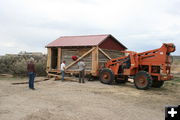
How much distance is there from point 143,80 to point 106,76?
287cm

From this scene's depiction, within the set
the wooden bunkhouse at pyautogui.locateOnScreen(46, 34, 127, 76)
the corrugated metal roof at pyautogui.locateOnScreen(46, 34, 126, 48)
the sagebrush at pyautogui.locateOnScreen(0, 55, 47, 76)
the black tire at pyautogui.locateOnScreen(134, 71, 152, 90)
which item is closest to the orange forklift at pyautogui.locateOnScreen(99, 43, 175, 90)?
the black tire at pyautogui.locateOnScreen(134, 71, 152, 90)

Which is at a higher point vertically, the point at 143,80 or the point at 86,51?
the point at 86,51

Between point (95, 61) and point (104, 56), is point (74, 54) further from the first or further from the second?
point (104, 56)

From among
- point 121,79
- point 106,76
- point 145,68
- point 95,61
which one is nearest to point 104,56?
point 95,61

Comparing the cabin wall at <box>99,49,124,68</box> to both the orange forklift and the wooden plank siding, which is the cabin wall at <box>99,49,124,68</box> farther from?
the orange forklift

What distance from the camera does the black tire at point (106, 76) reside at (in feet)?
42.4

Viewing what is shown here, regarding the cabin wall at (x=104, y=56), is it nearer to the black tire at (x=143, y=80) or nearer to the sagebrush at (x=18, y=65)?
the black tire at (x=143, y=80)

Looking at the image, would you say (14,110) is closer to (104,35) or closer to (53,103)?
(53,103)

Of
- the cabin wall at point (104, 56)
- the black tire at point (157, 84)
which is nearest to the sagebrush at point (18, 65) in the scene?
the cabin wall at point (104, 56)

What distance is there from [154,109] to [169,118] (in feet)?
19.0

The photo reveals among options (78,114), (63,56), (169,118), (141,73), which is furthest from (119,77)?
(169,118)

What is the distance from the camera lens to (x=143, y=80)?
11.1 m

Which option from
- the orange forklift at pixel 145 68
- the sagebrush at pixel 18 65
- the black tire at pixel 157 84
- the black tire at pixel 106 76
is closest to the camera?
the orange forklift at pixel 145 68

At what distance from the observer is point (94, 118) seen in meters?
5.47
